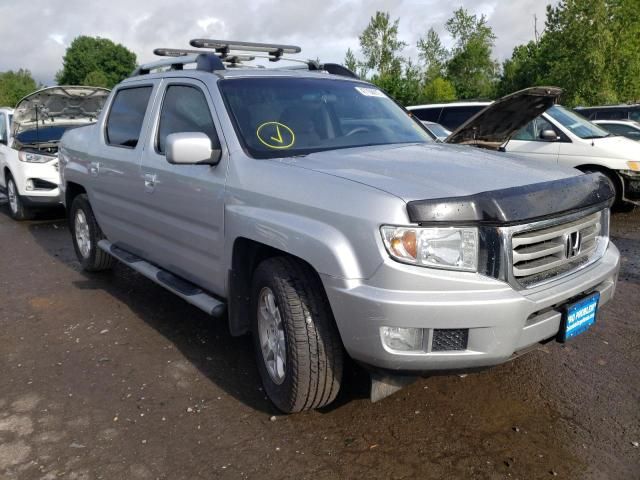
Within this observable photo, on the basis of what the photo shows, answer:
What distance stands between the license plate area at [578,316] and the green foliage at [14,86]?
49.9 metres

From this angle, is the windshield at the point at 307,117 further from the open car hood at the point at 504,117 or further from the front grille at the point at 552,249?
the open car hood at the point at 504,117

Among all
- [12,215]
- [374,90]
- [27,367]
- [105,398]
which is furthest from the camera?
[12,215]

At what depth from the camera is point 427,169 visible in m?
2.90

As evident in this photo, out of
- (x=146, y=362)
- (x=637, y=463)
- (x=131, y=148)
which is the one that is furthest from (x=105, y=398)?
(x=637, y=463)

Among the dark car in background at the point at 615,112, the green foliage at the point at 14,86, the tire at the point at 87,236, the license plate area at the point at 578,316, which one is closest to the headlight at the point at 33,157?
the tire at the point at 87,236

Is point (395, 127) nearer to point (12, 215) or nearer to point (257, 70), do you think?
point (257, 70)

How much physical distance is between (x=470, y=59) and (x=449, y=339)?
5416 centimetres

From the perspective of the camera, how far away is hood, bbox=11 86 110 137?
30.6 ft

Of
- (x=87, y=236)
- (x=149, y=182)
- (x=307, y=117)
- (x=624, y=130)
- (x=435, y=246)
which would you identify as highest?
(x=307, y=117)

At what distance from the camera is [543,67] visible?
43.9m

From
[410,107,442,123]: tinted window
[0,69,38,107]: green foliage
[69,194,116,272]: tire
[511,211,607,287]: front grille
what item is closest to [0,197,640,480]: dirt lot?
[511,211,607,287]: front grille

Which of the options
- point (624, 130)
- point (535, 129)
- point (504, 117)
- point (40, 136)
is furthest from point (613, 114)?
point (40, 136)

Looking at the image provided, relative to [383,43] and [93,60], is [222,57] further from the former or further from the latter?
[93,60]

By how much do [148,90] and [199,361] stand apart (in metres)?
2.16
